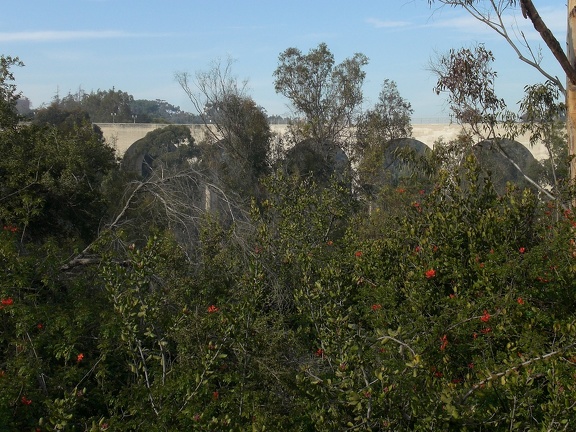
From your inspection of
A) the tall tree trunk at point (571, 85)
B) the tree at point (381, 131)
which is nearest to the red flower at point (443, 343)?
the tall tree trunk at point (571, 85)

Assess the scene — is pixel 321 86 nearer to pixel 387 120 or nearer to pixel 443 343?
pixel 387 120

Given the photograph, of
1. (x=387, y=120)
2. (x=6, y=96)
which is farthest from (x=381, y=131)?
(x=6, y=96)

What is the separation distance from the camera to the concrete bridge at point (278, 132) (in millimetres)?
31353

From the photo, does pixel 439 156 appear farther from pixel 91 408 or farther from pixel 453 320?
pixel 91 408

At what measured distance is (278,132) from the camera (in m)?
29.6

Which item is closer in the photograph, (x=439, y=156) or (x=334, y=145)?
(x=439, y=156)

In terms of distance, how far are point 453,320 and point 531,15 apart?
453 cm

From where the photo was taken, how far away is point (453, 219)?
705cm

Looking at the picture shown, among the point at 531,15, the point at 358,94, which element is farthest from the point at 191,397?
the point at 358,94

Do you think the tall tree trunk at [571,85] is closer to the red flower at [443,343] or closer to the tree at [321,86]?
the red flower at [443,343]

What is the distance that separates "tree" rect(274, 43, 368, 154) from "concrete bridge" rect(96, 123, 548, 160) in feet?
4.74

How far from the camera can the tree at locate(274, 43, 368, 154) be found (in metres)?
30.9

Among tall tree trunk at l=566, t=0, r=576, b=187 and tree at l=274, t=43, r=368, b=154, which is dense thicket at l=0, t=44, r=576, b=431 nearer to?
tall tree trunk at l=566, t=0, r=576, b=187

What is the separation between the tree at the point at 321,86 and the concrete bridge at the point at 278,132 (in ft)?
4.74
